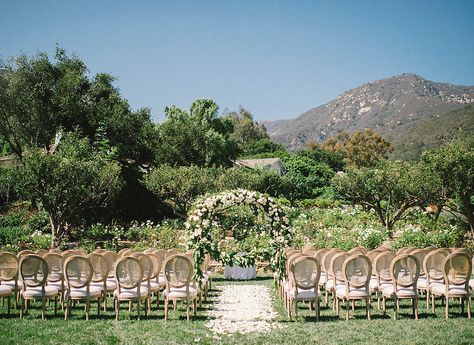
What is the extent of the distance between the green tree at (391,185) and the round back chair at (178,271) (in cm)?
1334

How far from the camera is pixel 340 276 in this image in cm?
921

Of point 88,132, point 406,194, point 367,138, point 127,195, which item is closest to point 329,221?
point 406,194

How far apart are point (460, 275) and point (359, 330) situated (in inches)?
107

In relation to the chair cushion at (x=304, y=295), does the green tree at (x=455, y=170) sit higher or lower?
higher

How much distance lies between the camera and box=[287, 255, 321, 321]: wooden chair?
8.22 metres

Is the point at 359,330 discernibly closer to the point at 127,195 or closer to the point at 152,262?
the point at 152,262

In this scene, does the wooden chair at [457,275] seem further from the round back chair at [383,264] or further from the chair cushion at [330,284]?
the chair cushion at [330,284]

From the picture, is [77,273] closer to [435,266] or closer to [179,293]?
[179,293]

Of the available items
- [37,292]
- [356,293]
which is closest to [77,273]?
[37,292]

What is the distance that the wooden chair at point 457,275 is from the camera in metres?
8.23

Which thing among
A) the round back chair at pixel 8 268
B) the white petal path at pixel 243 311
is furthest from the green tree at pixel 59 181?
the white petal path at pixel 243 311

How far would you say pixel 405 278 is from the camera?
8.46 meters

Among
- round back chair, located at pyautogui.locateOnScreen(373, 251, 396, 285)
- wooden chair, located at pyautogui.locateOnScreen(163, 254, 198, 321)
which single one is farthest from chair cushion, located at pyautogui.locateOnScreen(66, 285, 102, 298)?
round back chair, located at pyautogui.locateOnScreen(373, 251, 396, 285)

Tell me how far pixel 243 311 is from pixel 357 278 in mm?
2576
